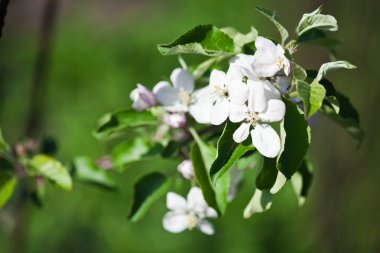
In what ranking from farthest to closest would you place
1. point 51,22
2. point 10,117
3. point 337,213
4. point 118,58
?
point 118,58 < point 10,117 < point 337,213 < point 51,22

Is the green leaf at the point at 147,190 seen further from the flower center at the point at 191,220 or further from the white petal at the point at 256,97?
the white petal at the point at 256,97

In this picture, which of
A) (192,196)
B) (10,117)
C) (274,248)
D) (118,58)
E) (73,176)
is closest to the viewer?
(192,196)

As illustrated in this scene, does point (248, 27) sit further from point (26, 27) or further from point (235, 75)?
point (235, 75)

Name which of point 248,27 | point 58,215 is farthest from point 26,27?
point 58,215

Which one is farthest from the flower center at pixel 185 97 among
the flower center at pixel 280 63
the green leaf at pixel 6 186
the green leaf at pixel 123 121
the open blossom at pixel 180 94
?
the green leaf at pixel 6 186

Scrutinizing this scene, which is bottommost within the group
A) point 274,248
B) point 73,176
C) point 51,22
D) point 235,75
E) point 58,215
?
point 274,248

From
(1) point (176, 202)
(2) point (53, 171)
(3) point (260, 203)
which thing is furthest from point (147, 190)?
(3) point (260, 203)
